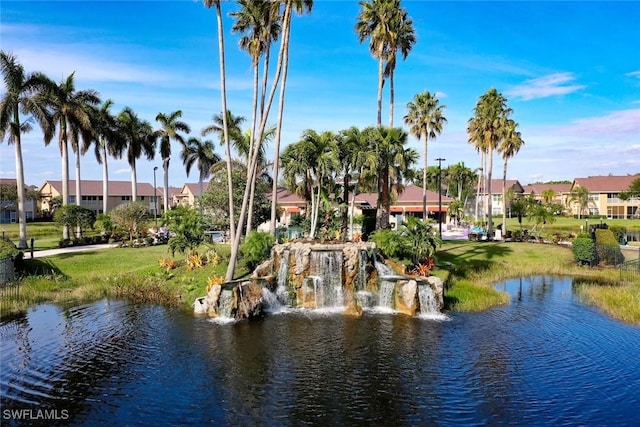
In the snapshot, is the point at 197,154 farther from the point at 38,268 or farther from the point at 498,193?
the point at 498,193

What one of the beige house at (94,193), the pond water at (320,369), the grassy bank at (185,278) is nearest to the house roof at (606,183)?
the grassy bank at (185,278)

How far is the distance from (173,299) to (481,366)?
55.9ft

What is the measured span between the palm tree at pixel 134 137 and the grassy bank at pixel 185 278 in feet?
67.0

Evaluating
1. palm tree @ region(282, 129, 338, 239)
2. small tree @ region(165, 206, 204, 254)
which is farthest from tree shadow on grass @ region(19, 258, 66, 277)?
palm tree @ region(282, 129, 338, 239)

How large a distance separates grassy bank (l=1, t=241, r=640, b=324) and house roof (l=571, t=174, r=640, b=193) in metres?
67.6

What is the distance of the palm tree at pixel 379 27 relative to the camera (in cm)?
3709

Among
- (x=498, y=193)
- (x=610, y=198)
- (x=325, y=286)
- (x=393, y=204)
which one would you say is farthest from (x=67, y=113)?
(x=610, y=198)

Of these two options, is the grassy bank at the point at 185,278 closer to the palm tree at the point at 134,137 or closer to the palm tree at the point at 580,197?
the palm tree at the point at 134,137

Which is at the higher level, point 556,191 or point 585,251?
point 556,191

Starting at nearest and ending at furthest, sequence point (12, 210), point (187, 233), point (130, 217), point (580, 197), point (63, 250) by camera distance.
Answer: point (187, 233)
point (63, 250)
point (130, 217)
point (12, 210)
point (580, 197)

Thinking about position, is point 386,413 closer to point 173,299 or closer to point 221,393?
point 221,393

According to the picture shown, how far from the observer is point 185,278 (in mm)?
28234

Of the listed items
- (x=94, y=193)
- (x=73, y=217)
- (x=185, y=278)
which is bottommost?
(x=185, y=278)

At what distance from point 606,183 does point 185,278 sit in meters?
98.6
